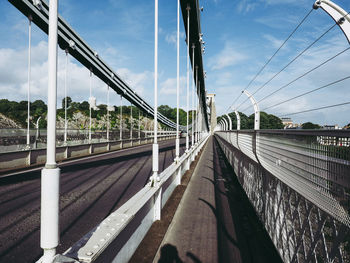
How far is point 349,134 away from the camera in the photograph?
57.2 inches

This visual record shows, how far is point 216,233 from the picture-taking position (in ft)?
12.0

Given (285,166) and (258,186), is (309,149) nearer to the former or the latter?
(285,166)

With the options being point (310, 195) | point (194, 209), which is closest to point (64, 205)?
point (194, 209)

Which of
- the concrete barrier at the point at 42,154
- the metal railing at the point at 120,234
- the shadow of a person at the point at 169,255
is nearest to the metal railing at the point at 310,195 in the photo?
the shadow of a person at the point at 169,255

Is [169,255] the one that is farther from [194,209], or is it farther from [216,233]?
[194,209]

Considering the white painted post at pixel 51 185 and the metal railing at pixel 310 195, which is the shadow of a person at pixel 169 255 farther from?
the white painted post at pixel 51 185

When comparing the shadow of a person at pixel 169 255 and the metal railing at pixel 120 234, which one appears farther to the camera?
the shadow of a person at pixel 169 255

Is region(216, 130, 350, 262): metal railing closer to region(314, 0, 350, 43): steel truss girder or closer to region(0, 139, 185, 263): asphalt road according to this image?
region(314, 0, 350, 43): steel truss girder

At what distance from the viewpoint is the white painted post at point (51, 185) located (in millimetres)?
1467

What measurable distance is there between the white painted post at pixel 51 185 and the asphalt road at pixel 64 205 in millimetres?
1753

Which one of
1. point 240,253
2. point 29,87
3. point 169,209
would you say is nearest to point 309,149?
point 240,253

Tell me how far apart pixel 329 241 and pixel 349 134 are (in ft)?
2.77

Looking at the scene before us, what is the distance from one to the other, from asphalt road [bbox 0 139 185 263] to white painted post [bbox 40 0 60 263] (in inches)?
69.0

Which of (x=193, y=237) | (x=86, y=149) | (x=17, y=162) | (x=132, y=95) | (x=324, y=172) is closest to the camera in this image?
(x=324, y=172)
